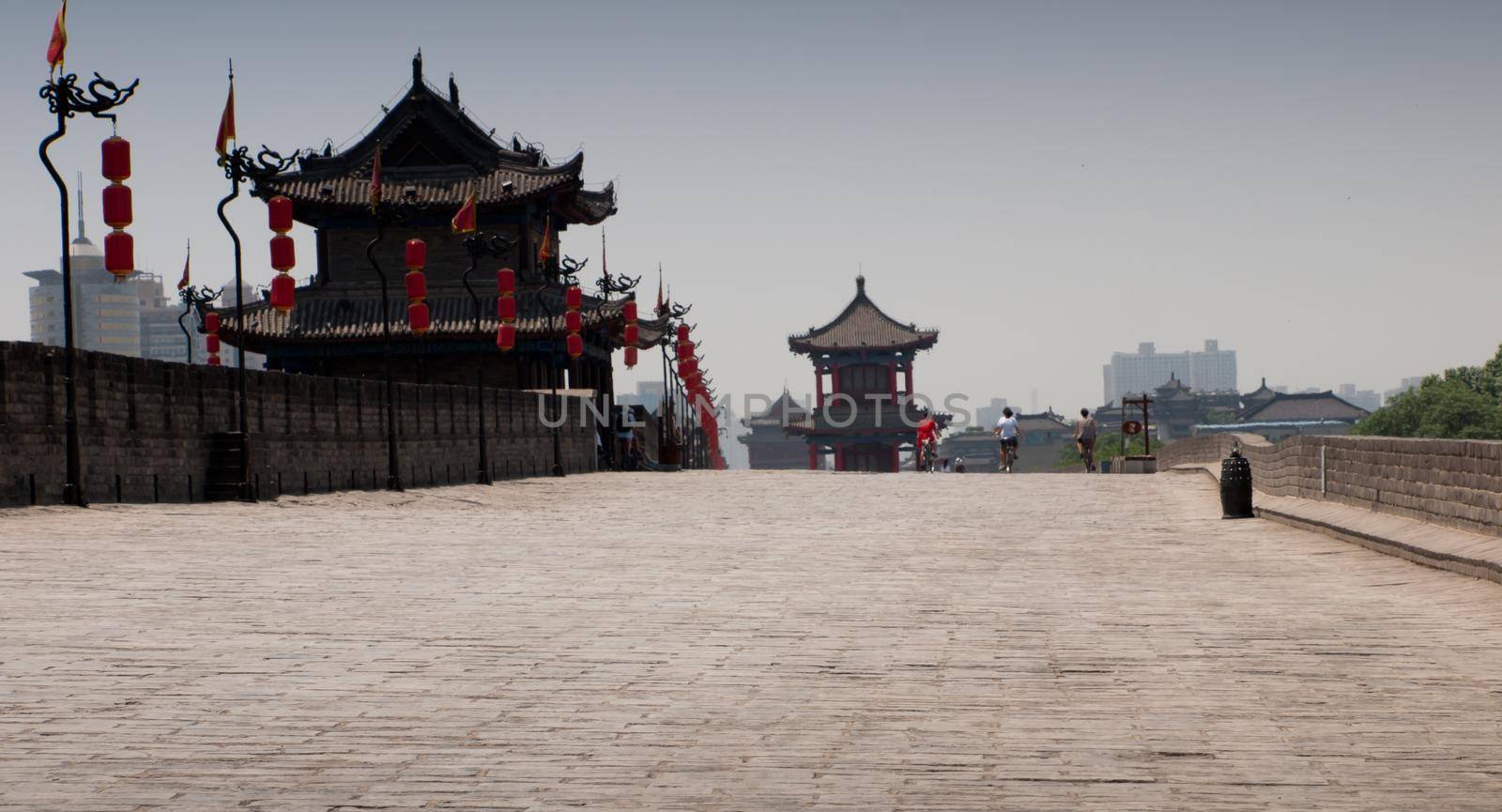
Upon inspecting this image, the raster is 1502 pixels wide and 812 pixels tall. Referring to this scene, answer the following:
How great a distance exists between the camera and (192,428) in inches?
712

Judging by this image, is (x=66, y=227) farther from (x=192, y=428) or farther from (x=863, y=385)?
(x=863, y=385)

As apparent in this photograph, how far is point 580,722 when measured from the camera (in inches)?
225

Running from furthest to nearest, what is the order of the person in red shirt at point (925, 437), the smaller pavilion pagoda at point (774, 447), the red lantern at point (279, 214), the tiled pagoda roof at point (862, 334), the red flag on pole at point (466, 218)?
the smaller pavilion pagoda at point (774, 447)
the tiled pagoda roof at point (862, 334)
the person in red shirt at point (925, 437)
the red flag on pole at point (466, 218)
the red lantern at point (279, 214)

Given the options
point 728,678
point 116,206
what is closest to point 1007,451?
point 116,206

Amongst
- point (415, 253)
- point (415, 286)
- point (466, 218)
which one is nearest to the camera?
point (415, 253)

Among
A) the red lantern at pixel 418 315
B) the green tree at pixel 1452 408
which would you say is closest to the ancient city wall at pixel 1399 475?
the red lantern at pixel 418 315

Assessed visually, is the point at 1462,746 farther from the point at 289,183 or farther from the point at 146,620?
the point at 289,183

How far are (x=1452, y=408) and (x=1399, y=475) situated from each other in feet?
256

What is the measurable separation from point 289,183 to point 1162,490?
2842cm

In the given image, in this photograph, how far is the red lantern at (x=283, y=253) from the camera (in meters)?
21.2

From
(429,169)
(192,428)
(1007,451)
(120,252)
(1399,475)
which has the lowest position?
(1399,475)

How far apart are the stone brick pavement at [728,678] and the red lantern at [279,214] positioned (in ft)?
28.2

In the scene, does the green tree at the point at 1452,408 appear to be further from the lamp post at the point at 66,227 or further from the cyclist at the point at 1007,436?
the lamp post at the point at 66,227

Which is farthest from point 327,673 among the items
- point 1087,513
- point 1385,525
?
point 1087,513
